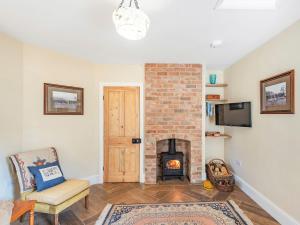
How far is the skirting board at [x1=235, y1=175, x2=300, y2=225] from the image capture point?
7.05 ft

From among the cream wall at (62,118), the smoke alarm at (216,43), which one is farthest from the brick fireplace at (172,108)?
the cream wall at (62,118)

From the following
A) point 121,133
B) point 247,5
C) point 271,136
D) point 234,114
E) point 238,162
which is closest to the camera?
point 247,5

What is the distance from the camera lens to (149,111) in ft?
11.7

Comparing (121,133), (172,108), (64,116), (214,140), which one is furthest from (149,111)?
(214,140)

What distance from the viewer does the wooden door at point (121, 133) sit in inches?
143

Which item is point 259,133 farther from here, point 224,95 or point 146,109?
point 146,109

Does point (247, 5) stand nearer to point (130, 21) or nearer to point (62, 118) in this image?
point (130, 21)

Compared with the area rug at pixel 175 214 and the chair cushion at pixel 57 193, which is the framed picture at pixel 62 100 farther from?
the area rug at pixel 175 214

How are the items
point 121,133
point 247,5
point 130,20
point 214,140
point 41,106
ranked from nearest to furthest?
point 130,20, point 247,5, point 41,106, point 121,133, point 214,140

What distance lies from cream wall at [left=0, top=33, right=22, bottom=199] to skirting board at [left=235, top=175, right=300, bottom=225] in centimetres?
352

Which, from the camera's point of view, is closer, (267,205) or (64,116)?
(267,205)

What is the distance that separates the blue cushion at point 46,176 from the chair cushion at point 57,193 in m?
0.07

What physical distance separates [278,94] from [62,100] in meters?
3.23

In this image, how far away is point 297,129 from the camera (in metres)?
2.02
